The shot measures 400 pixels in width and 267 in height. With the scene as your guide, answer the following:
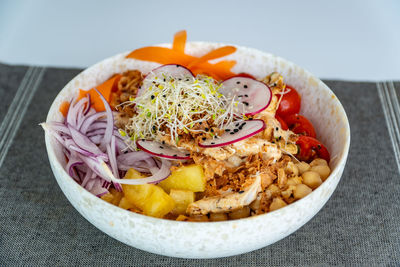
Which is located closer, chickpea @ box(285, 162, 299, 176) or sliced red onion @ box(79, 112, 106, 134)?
chickpea @ box(285, 162, 299, 176)

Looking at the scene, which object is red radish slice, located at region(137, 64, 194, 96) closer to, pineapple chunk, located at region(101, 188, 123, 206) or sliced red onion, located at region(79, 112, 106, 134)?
sliced red onion, located at region(79, 112, 106, 134)

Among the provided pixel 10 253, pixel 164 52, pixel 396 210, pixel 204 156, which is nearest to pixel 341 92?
pixel 396 210

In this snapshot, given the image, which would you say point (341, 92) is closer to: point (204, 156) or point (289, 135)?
point (289, 135)

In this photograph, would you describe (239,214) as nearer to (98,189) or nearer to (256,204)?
(256,204)

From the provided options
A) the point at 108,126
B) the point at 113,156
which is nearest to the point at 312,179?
the point at 113,156

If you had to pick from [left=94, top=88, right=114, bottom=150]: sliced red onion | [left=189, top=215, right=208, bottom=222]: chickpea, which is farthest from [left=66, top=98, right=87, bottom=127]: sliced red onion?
[left=189, top=215, right=208, bottom=222]: chickpea

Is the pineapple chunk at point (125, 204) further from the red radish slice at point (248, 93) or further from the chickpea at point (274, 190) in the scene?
the red radish slice at point (248, 93)
